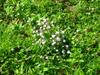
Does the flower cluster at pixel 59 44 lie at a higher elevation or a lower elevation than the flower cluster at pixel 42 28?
lower

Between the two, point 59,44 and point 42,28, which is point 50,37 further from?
point 42,28

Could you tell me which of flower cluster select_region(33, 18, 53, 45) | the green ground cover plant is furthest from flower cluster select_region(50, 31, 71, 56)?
flower cluster select_region(33, 18, 53, 45)

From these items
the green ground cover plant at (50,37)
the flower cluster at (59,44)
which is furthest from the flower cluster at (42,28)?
the flower cluster at (59,44)

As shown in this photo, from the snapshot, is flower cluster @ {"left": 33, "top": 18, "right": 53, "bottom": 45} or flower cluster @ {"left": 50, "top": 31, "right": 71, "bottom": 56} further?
flower cluster @ {"left": 33, "top": 18, "right": 53, "bottom": 45}

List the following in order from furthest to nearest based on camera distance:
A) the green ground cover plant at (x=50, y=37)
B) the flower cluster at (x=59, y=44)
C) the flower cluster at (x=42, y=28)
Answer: the flower cluster at (x=42, y=28) < the flower cluster at (x=59, y=44) < the green ground cover plant at (x=50, y=37)

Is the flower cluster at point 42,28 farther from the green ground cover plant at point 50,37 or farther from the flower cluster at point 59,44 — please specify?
the flower cluster at point 59,44

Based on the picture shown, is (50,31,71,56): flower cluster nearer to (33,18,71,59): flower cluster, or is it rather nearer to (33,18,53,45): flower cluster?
(33,18,71,59): flower cluster

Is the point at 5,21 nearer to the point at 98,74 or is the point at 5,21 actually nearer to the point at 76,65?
the point at 76,65

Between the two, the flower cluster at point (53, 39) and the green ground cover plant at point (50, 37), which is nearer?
the green ground cover plant at point (50, 37)
